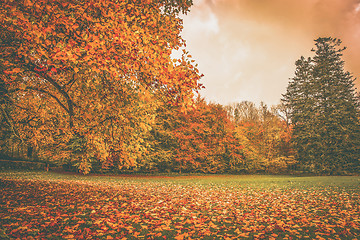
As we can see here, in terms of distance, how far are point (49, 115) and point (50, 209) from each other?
19.1 feet

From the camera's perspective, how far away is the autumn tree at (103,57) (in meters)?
4.02

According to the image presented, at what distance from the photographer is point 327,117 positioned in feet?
90.6

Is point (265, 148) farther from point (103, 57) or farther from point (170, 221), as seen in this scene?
point (103, 57)

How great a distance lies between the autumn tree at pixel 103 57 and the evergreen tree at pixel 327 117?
28.4 m

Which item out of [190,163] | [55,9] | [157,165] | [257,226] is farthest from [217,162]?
[55,9]

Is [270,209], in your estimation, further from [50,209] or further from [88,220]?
[50,209]

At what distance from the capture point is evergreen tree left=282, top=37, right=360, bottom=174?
2634 cm

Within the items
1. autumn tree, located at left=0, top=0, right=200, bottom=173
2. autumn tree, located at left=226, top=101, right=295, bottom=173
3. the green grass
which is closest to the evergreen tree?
autumn tree, located at left=226, top=101, right=295, bottom=173

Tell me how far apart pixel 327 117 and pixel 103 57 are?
3194 centimetres

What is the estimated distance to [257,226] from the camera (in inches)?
179

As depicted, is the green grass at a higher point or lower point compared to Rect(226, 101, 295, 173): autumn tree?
lower

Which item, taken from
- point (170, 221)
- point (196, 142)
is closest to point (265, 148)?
point (196, 142)

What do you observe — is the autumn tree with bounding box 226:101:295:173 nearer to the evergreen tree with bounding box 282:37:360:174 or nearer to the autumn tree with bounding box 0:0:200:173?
the evergreen tree with bounding box 282:37:360:174

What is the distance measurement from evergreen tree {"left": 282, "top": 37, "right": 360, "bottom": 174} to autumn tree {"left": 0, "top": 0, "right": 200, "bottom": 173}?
2839cm
